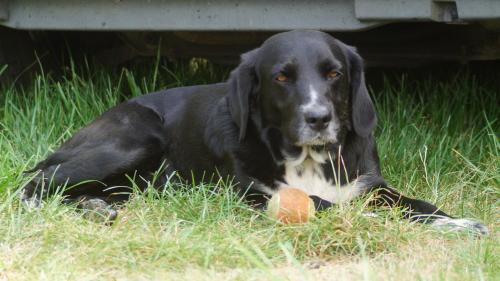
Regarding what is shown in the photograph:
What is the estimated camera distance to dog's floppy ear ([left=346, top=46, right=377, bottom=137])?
4605 millimetres

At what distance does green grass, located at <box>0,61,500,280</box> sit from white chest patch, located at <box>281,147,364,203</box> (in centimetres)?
32

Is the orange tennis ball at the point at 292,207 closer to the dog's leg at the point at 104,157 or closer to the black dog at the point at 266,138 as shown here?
the black dog at the point at 266,138

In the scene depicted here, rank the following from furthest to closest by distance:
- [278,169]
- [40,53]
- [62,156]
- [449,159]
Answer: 1. [40,53]
2. [449,159]
3. [62,156]
4. [278,169]

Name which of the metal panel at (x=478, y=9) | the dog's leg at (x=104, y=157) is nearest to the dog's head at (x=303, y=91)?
the metal panel at (x=478, y=9)

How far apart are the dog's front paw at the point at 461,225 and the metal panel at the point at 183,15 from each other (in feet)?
3.69

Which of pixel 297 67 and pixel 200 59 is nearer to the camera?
pixel 297 67

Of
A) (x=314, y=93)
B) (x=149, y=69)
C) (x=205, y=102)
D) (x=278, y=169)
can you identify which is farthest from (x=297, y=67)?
(x=149, y=69)

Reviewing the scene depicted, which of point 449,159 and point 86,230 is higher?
point 86,230

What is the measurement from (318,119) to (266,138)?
45 centimetres

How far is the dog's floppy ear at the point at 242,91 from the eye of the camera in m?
4.64

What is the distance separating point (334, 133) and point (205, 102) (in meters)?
1.03

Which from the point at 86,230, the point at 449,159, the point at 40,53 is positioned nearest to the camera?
the point at 86,230

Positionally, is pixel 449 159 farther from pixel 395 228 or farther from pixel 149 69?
pixel 149 69

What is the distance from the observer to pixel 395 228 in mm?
3963
